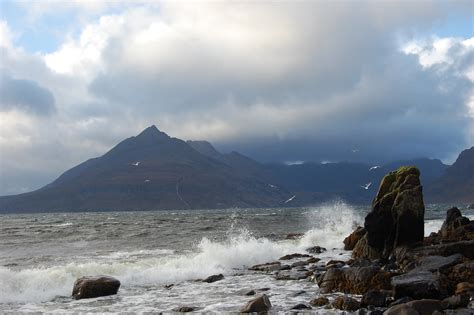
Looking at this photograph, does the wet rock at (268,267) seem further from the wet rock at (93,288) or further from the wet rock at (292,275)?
the wet rock at (93,288)

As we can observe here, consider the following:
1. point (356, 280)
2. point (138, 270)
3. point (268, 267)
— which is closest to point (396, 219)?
point (268, 267)

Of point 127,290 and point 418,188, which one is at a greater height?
point 418,188

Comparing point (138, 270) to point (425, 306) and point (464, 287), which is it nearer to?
point (425, 306)

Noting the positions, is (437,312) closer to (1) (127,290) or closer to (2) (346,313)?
(2) (346,313)

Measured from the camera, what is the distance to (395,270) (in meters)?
23.1

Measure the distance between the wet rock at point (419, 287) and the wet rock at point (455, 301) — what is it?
2.58 ft

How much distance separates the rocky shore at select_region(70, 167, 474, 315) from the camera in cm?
1636

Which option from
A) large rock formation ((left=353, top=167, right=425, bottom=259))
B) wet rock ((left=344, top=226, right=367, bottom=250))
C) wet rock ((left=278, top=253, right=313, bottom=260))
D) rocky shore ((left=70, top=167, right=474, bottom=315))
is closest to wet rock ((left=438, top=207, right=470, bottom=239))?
rocky shore ((left=70, top=167, right=474, bottom=315))

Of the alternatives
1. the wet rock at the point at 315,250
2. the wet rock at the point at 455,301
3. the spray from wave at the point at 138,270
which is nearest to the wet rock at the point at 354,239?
the wet rock at the point at 315,250

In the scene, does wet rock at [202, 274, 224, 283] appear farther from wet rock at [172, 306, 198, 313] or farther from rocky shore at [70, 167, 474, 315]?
wet rock at [172, 306, 198, 313]

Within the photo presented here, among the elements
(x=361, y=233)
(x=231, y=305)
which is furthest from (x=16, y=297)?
(x=361, y=233)

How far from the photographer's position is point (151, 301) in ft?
65.7

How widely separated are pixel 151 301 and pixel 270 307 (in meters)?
5.57

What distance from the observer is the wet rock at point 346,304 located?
54.0 feet
